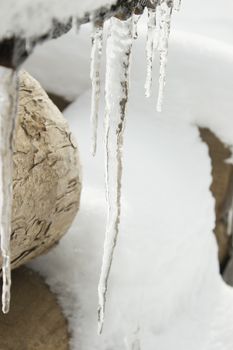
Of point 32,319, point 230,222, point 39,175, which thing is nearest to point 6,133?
point 39,175

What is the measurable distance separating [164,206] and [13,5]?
5.89 ft

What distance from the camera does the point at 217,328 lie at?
7.07 feet

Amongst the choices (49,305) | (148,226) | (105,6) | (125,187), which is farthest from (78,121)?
(105,6)

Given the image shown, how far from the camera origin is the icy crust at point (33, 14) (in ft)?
1.65

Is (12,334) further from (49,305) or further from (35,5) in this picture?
(35,5)

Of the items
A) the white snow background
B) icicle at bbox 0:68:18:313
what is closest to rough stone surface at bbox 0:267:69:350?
the white snow background

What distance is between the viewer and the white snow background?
6.53ft

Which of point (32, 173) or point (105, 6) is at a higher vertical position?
point (105, 6)

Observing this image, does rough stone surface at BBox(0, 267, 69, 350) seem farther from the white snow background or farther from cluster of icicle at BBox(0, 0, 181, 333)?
cluster of icicle at BBox(0, 0, 181, 333)

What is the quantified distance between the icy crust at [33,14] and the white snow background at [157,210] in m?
1.47

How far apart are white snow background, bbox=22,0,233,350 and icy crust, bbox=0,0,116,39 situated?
147 centimetres

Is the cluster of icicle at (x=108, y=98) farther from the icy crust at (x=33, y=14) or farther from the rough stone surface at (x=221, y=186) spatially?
the rough stone surface at (x=221, y=186)

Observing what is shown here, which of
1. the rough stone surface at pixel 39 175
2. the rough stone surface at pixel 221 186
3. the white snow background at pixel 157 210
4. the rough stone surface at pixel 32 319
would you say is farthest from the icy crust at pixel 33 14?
the rough stone surface at pixel 221 186

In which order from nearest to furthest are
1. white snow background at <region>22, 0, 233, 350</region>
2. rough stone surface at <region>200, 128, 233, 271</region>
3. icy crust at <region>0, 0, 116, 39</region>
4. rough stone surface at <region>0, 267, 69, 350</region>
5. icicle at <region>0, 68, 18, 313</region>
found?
icy crust at <region>0, 0, 116, 39</region> → icicle at <region>0, 68, 18, 313</region> → rough stone surface at <region>0, 267, 69, 350</region> → white snow background at <region>22, 0, 233, 350</region> → rough stone surface at <region>200, 128, 233, 271</region>
